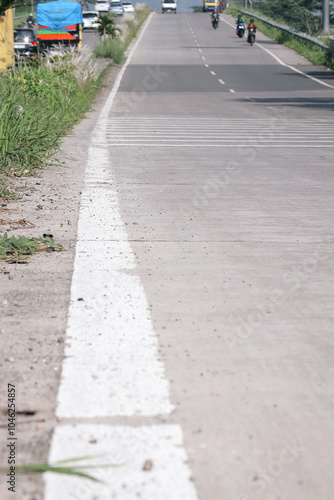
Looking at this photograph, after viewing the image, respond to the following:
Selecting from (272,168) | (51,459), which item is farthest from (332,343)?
(272,168)

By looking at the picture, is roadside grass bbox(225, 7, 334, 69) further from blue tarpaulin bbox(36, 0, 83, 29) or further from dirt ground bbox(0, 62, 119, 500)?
dirt ground bbox(0, 62, 119, 500)

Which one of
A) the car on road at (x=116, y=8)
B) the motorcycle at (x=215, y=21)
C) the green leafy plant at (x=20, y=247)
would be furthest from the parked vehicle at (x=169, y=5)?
the green leafy plant at (x=20, y=247)

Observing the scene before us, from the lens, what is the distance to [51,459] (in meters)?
3.46

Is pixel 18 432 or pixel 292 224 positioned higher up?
pixel 18 432

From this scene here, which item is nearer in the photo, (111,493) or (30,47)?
(111,493)

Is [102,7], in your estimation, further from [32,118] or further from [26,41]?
[32,118]

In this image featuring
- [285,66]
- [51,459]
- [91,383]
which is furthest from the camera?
[285,66]

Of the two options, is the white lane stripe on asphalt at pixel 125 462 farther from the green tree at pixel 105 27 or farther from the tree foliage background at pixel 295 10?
the tree foliage background at pixel 295 10

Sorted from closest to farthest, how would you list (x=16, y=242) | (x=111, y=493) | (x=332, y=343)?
(x=111, y=493) → (x=332, y=343) → (x=16, y=242)

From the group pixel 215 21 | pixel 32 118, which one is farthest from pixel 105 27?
pixel 32 118

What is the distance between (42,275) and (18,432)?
8.70 ft

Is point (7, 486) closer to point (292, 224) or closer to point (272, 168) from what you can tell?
point (292, 224)

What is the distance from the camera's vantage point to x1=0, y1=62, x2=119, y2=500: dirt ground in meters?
3.62

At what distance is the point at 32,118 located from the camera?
12.1 meters
